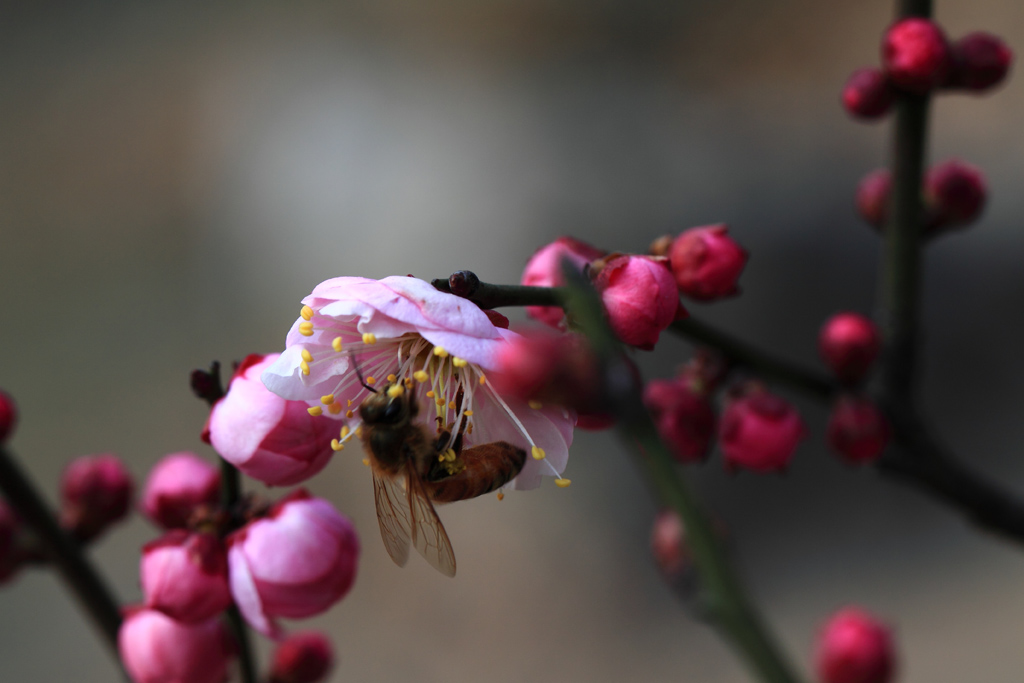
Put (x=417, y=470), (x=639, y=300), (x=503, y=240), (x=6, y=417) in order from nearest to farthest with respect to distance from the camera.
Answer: (x=639, y=300), (x=417, y=470), (x=6, y=417), (x=503, y=240)

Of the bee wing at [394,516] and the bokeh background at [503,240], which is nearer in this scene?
the bee wing at [394,516]

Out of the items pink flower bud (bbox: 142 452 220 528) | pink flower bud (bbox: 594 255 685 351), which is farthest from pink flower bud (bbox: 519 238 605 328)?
pink flower bud (bbox: 142 452 220 528)

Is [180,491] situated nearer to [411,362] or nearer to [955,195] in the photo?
[411,362]

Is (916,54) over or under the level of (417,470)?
over

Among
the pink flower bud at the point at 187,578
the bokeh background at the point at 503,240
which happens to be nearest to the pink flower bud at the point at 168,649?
the pink flower bud at the point at 187,578

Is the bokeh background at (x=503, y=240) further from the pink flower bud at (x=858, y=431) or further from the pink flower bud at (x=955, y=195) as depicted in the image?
the pink flower bud at (x=858, y=431)

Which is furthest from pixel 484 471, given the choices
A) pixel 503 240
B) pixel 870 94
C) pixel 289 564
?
pixel 503 240
